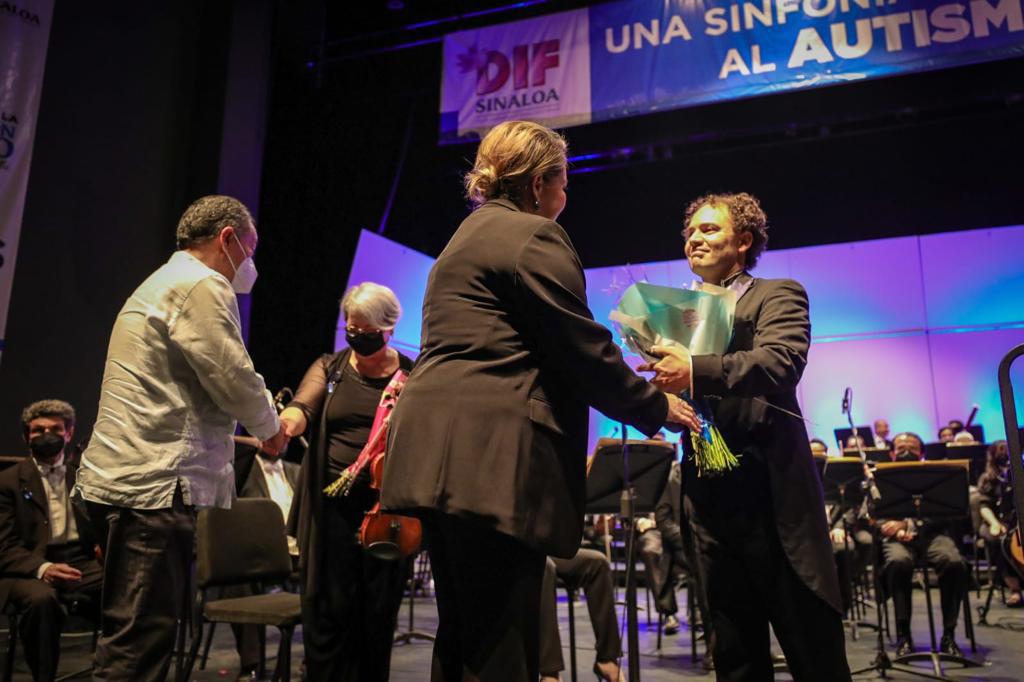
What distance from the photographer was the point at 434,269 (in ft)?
5.77

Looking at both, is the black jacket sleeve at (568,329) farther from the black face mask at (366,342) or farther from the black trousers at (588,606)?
the black trousers at (588,606)

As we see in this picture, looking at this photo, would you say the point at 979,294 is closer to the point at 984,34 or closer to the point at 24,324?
the point at 984,34

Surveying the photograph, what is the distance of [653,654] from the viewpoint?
491cm

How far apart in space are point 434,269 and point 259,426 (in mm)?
960

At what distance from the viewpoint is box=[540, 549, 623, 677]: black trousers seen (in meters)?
3.41

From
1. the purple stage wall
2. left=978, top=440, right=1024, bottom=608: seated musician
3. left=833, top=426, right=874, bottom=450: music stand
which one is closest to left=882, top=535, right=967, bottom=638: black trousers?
left=978, top=440, right=1024, bottom=608: seated musician

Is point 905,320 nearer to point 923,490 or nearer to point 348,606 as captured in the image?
point 923,490

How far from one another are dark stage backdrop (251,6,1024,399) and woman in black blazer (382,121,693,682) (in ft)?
13.4

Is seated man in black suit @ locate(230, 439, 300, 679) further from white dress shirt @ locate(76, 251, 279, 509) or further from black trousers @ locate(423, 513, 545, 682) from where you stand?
black trousers @ locate(423, 513, 545, 682)

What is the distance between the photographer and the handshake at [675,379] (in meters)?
1.98

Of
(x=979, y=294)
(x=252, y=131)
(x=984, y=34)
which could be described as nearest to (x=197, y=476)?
(x=252, y=131)

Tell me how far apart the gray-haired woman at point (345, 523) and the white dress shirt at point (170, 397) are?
42cm

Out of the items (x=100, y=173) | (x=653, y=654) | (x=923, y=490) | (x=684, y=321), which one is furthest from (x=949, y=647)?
(x=100, y=173)

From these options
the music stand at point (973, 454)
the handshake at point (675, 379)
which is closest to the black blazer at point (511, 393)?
the handshake at point (675, 379)
